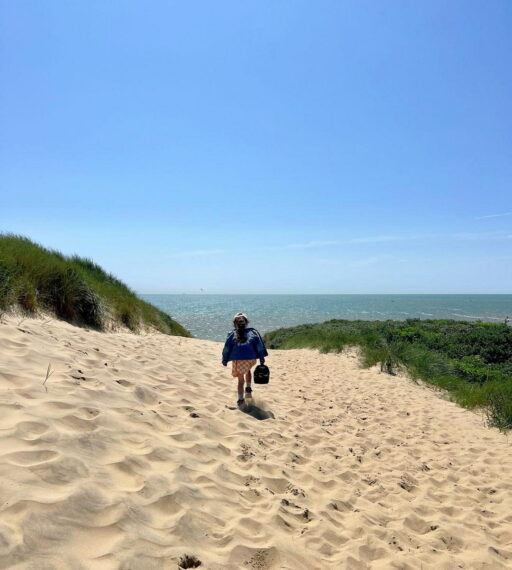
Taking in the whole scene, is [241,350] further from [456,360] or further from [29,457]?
[456,360]

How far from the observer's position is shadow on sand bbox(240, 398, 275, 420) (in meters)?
5.78

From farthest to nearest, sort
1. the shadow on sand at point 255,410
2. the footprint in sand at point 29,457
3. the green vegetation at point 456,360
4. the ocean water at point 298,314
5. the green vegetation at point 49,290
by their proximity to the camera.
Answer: the ocean water at point 298,314 < the green vegetation at point 456,360 < the green vegetation at point 49,290 < the shadow on sand at point 255,410 < the footprint in sand at point 29,457

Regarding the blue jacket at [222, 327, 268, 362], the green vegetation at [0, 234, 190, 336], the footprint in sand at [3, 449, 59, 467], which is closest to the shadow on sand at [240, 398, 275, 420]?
the blue jacket at [222, 327, 268, 362]

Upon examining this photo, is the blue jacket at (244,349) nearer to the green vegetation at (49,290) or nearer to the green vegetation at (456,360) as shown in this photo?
the green vegetation at (49,290)

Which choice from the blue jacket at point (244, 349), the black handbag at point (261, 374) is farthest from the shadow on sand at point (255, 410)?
the blue jacket at point (244, 349)

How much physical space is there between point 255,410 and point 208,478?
8.56ft

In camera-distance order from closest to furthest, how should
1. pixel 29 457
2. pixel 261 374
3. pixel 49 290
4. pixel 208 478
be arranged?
pixel 29 457, pixel 208 478, pixel 261 374, pixel 49 290

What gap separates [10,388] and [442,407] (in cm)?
806

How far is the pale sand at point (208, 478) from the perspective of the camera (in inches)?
93.6

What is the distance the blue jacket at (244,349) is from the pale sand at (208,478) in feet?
2.37

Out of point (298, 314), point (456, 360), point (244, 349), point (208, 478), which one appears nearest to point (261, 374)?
point (244, 349)

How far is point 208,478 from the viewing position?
3418 millimetres

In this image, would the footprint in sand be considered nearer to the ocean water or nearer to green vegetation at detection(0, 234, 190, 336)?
green vegetation at detection(0, 234, 190, 336)

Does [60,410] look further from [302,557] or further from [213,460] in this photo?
[302,557]
